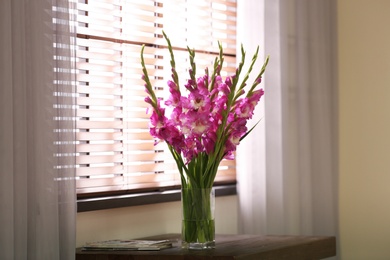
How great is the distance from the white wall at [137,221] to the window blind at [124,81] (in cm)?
9

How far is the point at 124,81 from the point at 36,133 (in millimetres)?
751

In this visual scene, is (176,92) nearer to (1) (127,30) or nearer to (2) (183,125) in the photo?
(2) (183,125)

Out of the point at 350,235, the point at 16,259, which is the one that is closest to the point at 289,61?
the point at 350,235

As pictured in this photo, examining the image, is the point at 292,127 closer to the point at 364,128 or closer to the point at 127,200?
the point at 364,128

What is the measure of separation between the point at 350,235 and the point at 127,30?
1.71 meters

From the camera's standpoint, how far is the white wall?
3.14 meters

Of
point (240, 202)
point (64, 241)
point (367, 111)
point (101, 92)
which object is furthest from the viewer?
point (367, 111)

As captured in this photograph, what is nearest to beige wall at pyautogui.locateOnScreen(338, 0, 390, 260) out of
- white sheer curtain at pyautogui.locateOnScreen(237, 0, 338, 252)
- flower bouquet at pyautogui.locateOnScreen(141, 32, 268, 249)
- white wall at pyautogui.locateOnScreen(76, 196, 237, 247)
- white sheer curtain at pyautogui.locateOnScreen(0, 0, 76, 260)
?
white sheer curtain at pyautogui.locateOnScreen(237, 0, 338, 252)

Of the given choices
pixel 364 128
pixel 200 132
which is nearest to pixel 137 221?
pixel 200 132

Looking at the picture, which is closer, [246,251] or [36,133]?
[36,133]

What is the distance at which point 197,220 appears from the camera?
2.96 meters

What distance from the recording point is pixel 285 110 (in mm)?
4008

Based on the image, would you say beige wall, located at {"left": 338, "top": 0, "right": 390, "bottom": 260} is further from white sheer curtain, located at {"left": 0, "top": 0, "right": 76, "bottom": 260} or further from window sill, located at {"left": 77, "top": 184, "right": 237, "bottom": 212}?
white sheer curtain, located at {"left": 0, "top": 0, "right": 76, "bottom": 260}

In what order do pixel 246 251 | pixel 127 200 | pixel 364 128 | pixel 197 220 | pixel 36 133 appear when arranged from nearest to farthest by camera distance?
1. pixel 36 133
2. pixel 246 251
3. pixel 197 220
4. pixel 127 200
5. pixel 364 128
